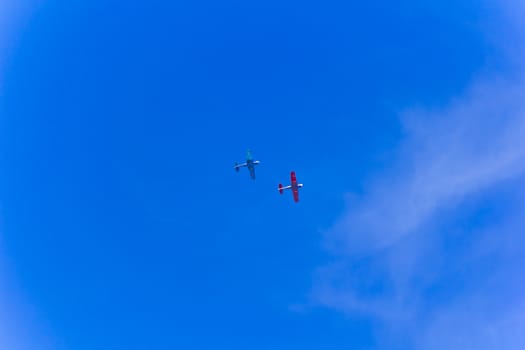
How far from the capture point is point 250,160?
11988cm

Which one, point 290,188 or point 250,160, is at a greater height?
point 250,160

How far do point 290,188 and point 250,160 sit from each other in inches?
664

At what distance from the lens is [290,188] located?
121250 millimetres
